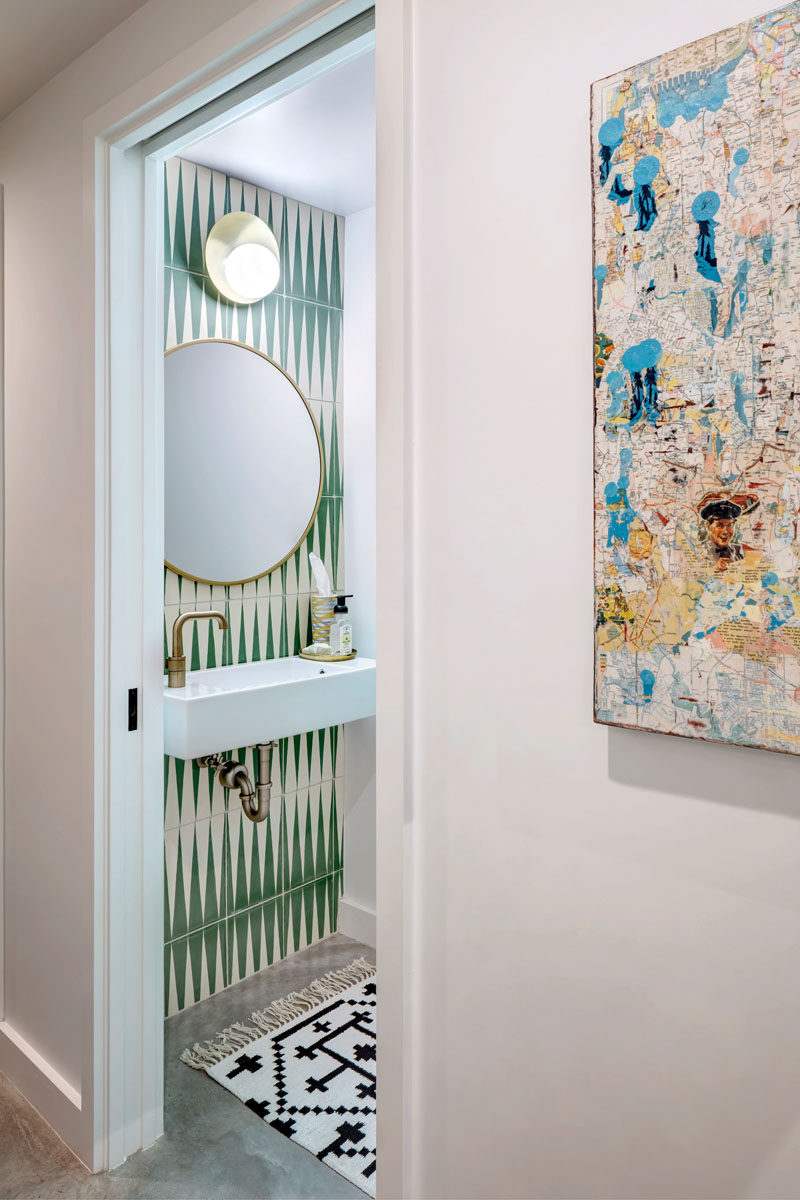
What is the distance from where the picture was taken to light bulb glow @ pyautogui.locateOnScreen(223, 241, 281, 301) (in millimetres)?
2389

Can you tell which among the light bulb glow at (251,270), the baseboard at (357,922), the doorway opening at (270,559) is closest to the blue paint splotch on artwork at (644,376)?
the doorway opening at (270,559)

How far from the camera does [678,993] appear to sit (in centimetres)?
87

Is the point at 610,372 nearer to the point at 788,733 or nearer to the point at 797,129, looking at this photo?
the point at 797,129

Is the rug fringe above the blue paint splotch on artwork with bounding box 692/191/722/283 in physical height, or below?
below

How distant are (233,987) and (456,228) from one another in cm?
235

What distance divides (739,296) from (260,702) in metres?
1.69

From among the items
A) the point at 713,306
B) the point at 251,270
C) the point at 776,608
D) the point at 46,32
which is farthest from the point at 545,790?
the point at 251,270

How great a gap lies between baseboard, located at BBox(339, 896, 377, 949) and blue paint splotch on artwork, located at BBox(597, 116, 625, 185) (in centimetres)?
246

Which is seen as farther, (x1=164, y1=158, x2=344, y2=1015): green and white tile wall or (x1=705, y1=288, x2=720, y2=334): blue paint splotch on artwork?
(x1=164, y1=158, x2=344, y2=1015): green and white tile wall

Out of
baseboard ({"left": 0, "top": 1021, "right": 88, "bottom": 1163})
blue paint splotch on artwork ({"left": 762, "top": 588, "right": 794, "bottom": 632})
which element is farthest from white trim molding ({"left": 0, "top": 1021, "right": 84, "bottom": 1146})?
blue paint splotch on artwork ({"left": 762, "top": 588, "right": 794, "bottom": 632})

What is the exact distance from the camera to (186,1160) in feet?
5.92

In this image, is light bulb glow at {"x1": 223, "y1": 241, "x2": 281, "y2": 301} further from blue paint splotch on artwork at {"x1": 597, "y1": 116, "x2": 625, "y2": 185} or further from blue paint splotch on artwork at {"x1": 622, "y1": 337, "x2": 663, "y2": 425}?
blue paint splotch on artwork at {"x1": 622, "y1": 337, "x2": 663, "y2": 425}

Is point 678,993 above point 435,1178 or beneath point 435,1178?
above

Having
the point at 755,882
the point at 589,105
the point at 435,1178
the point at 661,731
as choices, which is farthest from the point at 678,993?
the point at 589,105
